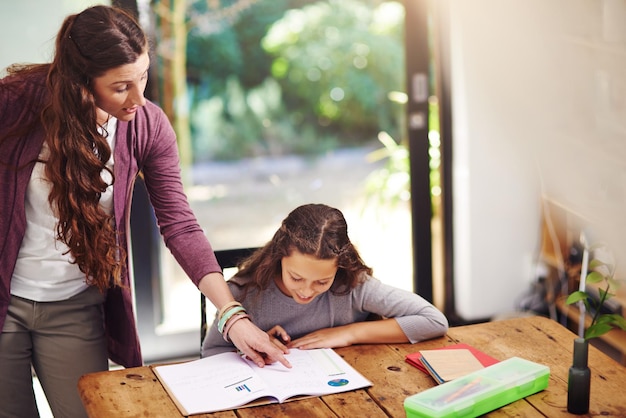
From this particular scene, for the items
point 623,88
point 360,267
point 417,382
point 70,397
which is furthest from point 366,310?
point 623,88

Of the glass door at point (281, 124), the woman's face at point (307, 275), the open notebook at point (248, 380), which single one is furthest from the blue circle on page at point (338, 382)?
the glass door at point (281, 124)

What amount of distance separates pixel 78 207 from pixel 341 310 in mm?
646

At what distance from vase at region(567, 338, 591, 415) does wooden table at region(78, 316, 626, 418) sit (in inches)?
1.0

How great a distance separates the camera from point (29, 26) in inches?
102

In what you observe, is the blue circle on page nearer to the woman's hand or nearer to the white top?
the woman's hand

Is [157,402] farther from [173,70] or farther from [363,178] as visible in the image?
[363,178]

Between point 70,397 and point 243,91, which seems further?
point 243,91

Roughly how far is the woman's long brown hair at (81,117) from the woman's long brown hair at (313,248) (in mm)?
371

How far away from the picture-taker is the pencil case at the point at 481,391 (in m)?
1.29

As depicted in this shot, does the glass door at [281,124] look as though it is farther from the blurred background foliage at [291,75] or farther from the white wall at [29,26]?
the white wall at [29,26]

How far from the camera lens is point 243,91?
323 cm

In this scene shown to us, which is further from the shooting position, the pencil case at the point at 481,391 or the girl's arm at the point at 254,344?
the girl's arm at the point at 254,344

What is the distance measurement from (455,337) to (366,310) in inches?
8.4

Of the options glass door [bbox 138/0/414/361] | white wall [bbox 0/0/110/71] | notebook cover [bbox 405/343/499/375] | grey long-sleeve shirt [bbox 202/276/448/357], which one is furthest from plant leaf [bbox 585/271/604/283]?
glass door [bbox 138/0/414/361]
